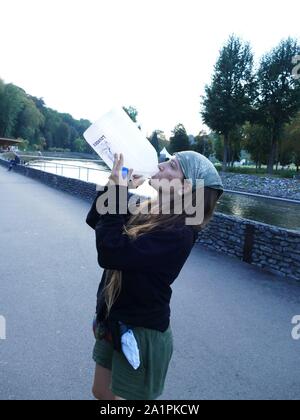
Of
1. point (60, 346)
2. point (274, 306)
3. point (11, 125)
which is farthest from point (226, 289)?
point (11, 125)

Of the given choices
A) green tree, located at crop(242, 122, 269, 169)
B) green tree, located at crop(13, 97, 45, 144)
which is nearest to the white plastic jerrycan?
green tree, located at crop(242, 122, 269, 169)

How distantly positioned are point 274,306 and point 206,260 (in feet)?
7.47

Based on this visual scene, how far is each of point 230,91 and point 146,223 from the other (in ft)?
141

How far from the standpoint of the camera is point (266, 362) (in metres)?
3.53

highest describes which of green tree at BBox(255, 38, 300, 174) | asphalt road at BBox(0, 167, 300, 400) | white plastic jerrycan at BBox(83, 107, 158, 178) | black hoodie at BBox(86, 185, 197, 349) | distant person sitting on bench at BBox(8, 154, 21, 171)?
green tree at BBox(255, 38, 300, 174)

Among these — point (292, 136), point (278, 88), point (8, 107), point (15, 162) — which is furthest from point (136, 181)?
point (8, 107)

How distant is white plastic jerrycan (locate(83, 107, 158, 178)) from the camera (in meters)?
1.91

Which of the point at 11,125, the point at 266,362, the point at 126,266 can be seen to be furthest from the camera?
the point at 11,125

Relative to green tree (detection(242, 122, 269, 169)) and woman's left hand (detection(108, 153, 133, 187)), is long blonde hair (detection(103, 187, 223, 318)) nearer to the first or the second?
woman's left hand (detection(108, 153, 133, 187))

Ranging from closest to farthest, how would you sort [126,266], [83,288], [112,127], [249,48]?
[126,266] < [112,127] < [83,288] < [249,48]

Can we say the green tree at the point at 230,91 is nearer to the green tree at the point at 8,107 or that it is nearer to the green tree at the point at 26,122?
the green tree at the point at 8,107

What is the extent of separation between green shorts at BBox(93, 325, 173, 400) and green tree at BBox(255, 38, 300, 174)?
39693 mm
